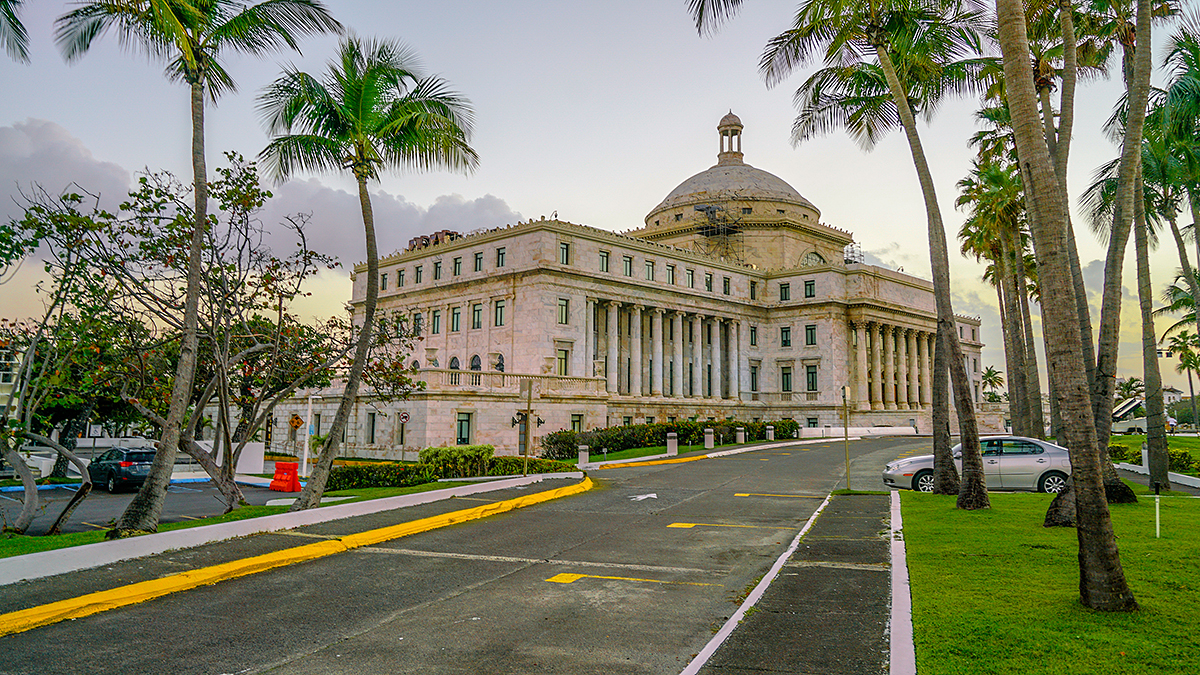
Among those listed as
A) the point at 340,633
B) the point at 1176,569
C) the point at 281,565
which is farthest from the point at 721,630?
the point at 281,565

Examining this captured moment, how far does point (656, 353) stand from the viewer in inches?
2382

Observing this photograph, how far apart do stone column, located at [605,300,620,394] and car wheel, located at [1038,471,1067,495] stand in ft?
128

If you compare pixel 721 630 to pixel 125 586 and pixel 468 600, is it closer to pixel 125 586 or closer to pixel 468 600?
→ pixel 468 600

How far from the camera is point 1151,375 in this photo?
70.1 ft

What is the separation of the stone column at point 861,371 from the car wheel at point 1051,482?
48.7 m

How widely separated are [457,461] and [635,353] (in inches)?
1390

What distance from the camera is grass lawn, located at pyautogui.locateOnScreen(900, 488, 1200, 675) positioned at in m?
5.69

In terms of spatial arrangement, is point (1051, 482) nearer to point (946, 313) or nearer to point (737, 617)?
point (946, 313)

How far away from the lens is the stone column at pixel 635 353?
5769 cm

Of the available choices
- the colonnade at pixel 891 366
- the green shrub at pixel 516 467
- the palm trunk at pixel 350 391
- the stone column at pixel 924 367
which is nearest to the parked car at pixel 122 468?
the green shrub at pixel 516 467

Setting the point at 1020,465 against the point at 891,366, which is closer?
the point at 1020,465

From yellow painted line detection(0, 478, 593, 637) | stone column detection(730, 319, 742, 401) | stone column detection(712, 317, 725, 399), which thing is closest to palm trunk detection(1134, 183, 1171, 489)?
yellow painted line detection(0, 478, 593, 637)

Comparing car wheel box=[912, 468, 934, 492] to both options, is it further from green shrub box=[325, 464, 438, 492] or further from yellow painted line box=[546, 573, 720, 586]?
green shrub box=[325, 464, 438, 492]

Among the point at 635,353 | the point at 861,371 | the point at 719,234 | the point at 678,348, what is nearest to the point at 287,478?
the point at 635,353
